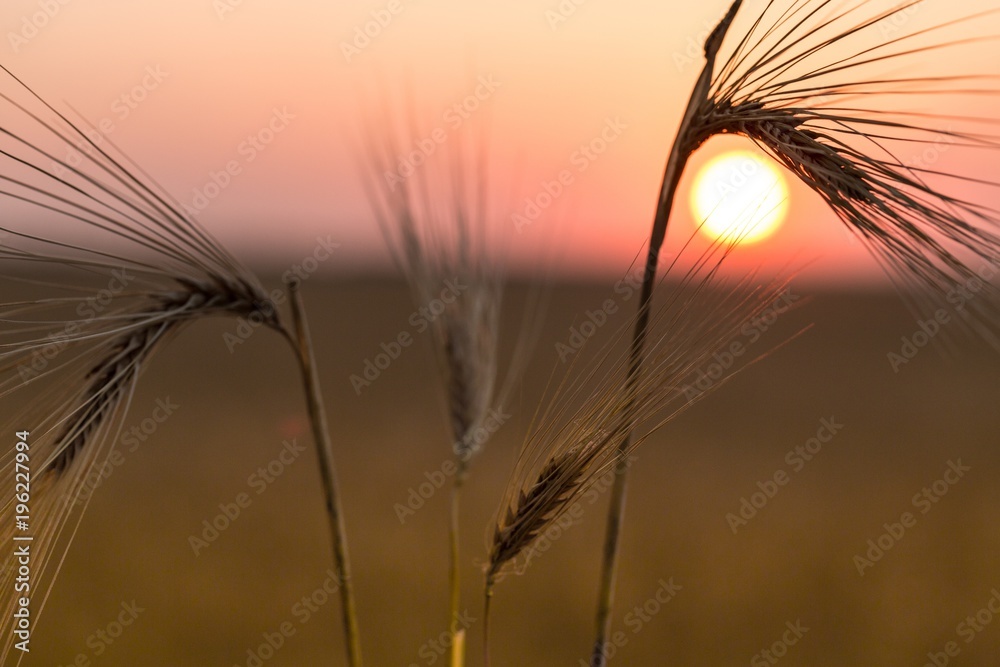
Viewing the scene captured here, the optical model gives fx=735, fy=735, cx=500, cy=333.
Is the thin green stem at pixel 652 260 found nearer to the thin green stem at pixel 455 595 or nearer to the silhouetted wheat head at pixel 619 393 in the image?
the silhouetted wheat head at pixel 619 393

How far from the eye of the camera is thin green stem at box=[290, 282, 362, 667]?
1.72 ft

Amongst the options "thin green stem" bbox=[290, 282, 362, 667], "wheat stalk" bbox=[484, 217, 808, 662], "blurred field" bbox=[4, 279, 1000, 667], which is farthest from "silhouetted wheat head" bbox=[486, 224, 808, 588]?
"blurred field" bbox=[4, 279, 1000, 667]

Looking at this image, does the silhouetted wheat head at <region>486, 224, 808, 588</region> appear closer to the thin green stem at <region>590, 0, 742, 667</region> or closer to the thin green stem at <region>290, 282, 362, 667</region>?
the thin green stem at <region>590, 0, 742, 667</region>

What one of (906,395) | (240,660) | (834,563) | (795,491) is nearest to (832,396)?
(906,395)

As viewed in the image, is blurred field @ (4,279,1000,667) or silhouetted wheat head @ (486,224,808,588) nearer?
silhouetted wheat head @ (486,224,808,588)

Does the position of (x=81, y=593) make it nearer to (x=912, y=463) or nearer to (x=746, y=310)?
(x=746, y=310)

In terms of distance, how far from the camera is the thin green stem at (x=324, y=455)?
0.52m

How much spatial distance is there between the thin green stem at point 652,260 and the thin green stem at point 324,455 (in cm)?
19

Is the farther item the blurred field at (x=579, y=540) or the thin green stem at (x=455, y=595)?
the blurred field at (x=579, y=540)

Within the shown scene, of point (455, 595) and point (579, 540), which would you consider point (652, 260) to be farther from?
point (579, 540)

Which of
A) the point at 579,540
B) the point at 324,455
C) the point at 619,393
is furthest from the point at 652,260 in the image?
the point at 579,540

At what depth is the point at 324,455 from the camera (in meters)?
0.54

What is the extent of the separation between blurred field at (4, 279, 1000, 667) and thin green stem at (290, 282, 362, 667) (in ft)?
4.46

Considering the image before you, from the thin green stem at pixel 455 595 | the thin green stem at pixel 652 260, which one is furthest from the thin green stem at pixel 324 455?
the thin green stem at pixel 652 260
